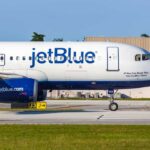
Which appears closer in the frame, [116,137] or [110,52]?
[116,137]

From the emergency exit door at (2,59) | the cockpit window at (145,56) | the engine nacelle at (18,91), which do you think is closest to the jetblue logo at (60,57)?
the emergency exit door at (2,59)

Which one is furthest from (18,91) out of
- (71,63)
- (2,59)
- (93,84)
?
(93,84)

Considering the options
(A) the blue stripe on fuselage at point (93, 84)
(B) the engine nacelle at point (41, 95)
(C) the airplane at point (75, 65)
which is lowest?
(B) the engine nacelle at point (41, 95)

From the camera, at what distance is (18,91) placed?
3134cm

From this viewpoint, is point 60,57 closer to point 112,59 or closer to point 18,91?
point 112,59

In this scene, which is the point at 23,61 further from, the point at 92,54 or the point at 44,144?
the point at 44,144

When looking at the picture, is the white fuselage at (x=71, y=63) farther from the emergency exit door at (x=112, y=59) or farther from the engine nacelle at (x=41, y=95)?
the engine nacelle at (x=41, y=95)

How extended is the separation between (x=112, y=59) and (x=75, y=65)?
2208 mm

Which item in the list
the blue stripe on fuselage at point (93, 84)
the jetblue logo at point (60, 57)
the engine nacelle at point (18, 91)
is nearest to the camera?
the engine nacelle at point (18, 91)

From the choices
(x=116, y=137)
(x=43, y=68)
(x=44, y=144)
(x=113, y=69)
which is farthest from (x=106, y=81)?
(x=44, y=144)

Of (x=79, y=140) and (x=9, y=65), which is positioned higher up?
(x=9, y=65)

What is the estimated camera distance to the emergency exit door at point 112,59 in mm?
33906

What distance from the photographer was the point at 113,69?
33.9 metres

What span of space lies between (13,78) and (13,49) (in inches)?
98.1
